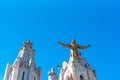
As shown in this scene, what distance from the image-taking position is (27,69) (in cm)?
4725

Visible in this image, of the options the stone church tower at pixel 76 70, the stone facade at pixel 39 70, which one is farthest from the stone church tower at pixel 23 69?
the stone church tower at pixel 76 70

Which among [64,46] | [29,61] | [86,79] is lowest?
[86,79]

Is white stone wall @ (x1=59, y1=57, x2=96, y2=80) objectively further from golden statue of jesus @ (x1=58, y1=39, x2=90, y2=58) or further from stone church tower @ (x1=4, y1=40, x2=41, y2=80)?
stone church tower @ (x1=4, y1=40, x2=41, y2=80)

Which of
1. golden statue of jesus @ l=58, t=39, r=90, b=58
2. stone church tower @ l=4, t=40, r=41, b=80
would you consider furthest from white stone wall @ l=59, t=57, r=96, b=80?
stone church tower @ l=4, t=40, r=41, b=80

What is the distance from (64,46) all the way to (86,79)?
779cm

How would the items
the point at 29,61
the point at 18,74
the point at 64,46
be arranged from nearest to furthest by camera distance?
the point at 18,74
the point at 29,61
the point at 64,46

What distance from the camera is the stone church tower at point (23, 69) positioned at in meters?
46.0

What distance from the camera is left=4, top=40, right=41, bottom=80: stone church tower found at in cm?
4600

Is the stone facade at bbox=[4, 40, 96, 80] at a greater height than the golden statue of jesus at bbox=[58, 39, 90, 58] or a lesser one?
lesser

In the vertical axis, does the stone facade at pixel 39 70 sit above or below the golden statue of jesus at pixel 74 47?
below

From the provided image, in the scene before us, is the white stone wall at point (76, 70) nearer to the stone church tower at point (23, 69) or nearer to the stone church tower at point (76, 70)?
the stone church tower at point (76, 70)

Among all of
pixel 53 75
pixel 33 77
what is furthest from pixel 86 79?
pixel 33 77

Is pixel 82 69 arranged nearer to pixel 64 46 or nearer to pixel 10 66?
pixel 64 46

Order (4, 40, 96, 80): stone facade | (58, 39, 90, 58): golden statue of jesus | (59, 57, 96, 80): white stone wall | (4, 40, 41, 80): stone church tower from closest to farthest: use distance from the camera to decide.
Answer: (4, 40, 41, 80): stone church tower → (4, 40, 96, 80): stone facade → (59, 57, 96, 80): white stone wall → (58, 39, 90, 58): golden statue of jesus
